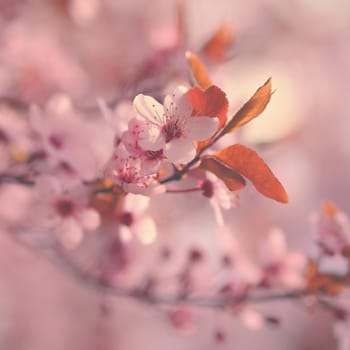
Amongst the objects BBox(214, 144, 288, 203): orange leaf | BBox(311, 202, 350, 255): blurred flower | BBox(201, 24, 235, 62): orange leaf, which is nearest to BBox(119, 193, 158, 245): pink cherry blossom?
BBox(214, 144, 288, 203): orange leaf

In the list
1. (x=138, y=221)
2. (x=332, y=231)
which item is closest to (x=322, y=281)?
(x=332, y=231)

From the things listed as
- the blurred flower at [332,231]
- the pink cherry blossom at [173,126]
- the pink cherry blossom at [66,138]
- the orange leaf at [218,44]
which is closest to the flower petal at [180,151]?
the pink cherry blossom at [173,126]

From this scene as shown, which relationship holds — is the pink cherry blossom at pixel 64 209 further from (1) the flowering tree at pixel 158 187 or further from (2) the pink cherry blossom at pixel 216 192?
(2) the pink cherry blossom at pixel 216 192

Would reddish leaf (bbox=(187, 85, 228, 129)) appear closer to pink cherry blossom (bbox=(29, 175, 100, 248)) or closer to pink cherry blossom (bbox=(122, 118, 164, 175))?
pink cherry blossom (bbox=(122, 118, 164, 175))

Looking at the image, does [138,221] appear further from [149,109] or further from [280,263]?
[280,263]

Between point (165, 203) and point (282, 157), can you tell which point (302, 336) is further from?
point (165, 203)
